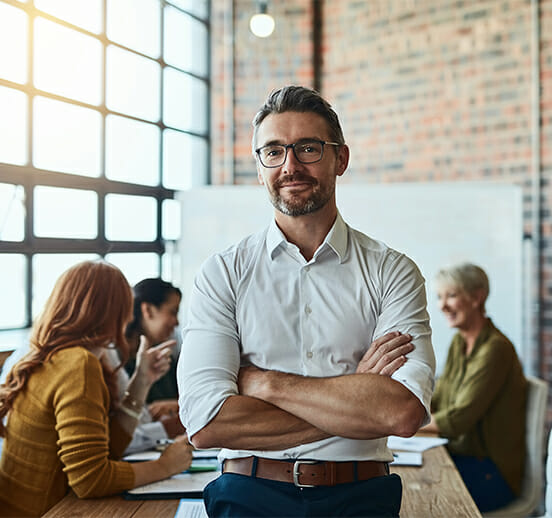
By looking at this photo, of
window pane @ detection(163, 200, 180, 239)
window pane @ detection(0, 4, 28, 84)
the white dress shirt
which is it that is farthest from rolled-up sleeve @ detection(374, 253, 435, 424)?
window pane @ detection(163, 200, 180, 239)

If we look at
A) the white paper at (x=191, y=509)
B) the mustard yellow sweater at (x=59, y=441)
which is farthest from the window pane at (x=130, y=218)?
the white paper at (x=191, y=509)

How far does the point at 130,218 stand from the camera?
454 cm

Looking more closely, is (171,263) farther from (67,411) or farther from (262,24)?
(67,411)

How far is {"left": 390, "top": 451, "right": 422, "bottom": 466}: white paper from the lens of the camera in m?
2.37

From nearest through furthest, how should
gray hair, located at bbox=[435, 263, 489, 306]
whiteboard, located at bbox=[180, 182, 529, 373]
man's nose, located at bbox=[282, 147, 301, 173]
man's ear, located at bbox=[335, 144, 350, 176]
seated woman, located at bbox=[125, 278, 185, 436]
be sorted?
man's nose, located at bbox=[282, 147, 301, 173] < man's ear, located at bbox=[335, 144, 350, 176] < seated woman, located at bbox=[125, 278, 185, 436] < gray hair, located at bbox=[435, 263, 489, 306] < whiteboard, located at bbox=[180, 182, 529, 373]

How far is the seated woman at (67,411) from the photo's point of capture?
6.65ft

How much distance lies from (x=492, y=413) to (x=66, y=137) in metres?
2.78

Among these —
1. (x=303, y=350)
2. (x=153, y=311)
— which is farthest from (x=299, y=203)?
(x=153, y=311)

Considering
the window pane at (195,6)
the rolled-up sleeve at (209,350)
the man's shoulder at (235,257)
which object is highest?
the window pane at (195,6)

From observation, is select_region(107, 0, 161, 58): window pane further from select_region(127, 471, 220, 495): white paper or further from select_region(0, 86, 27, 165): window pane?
select_region(127, 471, 220, 495): white paper

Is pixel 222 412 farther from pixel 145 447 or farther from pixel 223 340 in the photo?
pixel 145 447

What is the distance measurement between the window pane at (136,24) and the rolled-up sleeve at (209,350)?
298 centimetres

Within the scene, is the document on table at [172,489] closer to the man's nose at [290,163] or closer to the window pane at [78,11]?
the man's nose at [290,163]

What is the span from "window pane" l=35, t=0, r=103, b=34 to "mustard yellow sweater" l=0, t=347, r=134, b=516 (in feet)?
8.27
